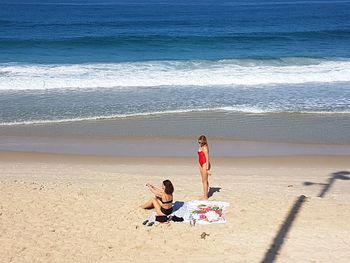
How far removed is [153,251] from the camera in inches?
367

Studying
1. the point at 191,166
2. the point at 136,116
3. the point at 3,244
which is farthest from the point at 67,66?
the point at 3,244

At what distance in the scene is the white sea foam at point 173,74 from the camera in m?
25.4

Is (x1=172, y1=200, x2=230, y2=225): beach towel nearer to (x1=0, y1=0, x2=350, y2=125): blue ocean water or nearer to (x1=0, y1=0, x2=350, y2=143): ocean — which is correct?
(x1=0, y1=0, x2=350, y2=143): ocean

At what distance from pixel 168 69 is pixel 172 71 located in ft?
1.82

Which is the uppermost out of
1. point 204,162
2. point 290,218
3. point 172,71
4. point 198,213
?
point 172,71

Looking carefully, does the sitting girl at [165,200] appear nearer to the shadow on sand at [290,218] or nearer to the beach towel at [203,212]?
the beach towel at [203,212]

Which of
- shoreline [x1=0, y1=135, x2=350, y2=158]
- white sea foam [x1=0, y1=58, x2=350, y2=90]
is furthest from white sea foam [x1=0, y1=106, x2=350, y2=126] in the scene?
white sea foam [x1=0, y1=58, x2=350, y2=90]

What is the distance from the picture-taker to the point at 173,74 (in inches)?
1080

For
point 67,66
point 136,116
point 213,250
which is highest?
point 67,66

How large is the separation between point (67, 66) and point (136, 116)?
38.6ft

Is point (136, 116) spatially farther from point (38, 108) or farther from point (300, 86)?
point (300, 86)

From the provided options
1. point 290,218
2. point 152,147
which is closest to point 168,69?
point 152,147

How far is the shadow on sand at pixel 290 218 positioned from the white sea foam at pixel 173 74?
1195cm

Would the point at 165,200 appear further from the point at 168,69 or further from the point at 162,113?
the point at 168,69
